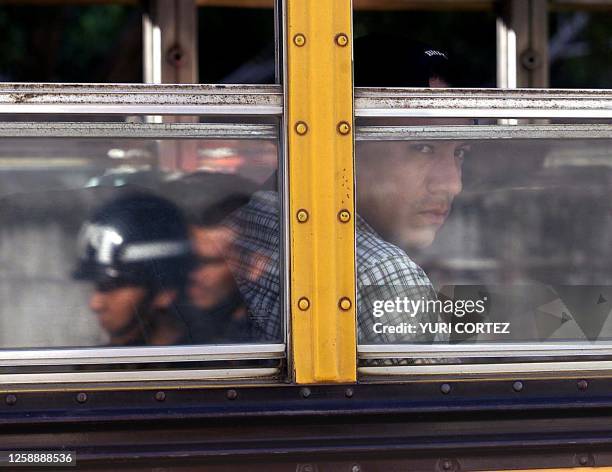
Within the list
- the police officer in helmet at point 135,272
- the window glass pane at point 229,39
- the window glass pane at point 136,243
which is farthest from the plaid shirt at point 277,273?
the window glass pane at point 229,39

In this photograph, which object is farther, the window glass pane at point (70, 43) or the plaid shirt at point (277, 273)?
the window glass pane at point (70, 43)

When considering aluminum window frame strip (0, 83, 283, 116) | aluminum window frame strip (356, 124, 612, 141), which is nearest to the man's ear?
aluminum window frame strip (0, 83, 283, 116)

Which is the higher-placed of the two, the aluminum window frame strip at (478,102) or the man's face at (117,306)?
the aluminum window frame strip at (478,102)

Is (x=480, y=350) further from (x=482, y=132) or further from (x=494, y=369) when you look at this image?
(x=482, y=132)

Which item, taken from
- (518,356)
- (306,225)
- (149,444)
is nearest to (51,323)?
(149,444)

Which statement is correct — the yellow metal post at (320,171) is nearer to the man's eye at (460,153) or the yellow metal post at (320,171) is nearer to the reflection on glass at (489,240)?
the reflection on glass at (489,240)

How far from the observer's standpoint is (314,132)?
181 centimetres

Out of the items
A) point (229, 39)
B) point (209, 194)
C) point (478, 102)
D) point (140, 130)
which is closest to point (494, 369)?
point (478, 102)

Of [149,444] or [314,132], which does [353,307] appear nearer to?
[314,132]

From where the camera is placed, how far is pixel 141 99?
70.8 inches

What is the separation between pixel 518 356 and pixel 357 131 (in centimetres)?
54

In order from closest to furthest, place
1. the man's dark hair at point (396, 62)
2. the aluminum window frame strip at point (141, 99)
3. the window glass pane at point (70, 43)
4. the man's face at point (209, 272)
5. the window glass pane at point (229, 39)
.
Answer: the aluminum window frame strip at point (141, 99), the man's face at point (209, 272), the man's dark hair at point (396, 62), the window glass pane at point (70, 43), the window glass pane at point (229, 39)

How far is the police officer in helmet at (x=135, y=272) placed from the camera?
6.12 ft

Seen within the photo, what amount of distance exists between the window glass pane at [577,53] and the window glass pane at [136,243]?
7582mm
